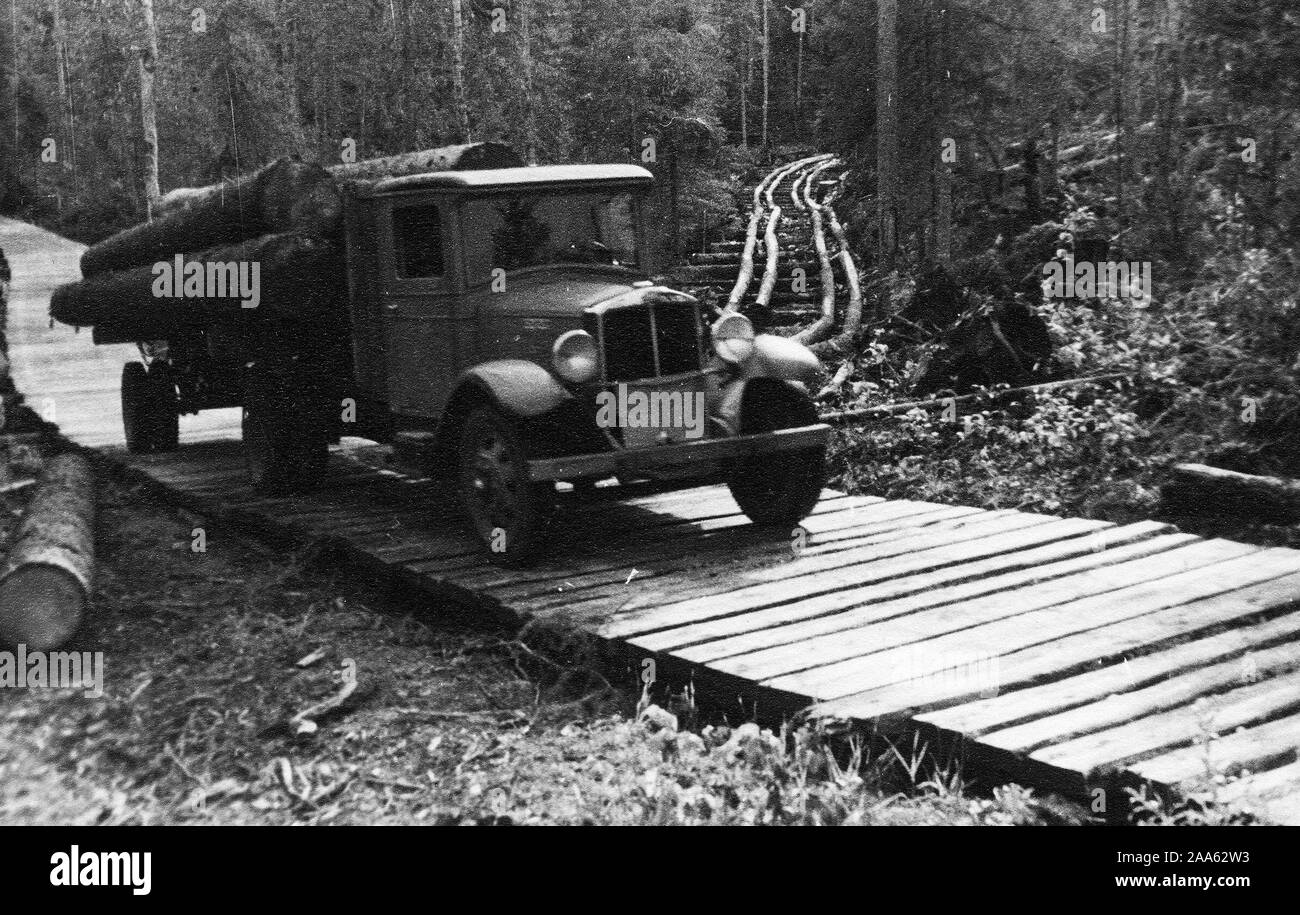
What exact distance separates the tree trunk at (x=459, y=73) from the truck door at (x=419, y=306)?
7209 millimetres

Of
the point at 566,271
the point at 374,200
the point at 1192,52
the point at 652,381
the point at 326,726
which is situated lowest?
the point at 326,726

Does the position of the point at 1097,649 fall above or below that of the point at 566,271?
below

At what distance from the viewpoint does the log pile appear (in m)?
8.12

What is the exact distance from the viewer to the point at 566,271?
287 inches

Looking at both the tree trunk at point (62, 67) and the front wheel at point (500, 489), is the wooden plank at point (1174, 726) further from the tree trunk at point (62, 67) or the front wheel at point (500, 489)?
the tree trunk at point (62, 67)

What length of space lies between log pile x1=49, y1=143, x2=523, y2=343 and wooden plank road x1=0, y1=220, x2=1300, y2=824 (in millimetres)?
1331

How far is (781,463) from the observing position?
7.27m

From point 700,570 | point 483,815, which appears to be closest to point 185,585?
point 700,570

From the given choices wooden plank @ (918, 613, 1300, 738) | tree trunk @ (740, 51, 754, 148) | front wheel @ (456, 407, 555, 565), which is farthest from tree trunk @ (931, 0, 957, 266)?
tree trunk @ (740, 51, 754, 148)

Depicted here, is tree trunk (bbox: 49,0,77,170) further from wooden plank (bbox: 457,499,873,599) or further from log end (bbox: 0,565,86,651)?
log end (bbox: 0,565,86,651)

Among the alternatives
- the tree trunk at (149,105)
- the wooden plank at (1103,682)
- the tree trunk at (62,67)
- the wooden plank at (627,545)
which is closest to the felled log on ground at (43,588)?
the wooden plank at (627,545)

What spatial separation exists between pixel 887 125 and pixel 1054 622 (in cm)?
1412

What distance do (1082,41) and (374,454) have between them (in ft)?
47.7

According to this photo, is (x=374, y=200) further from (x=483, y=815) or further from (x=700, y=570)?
(x=483, y=815)
